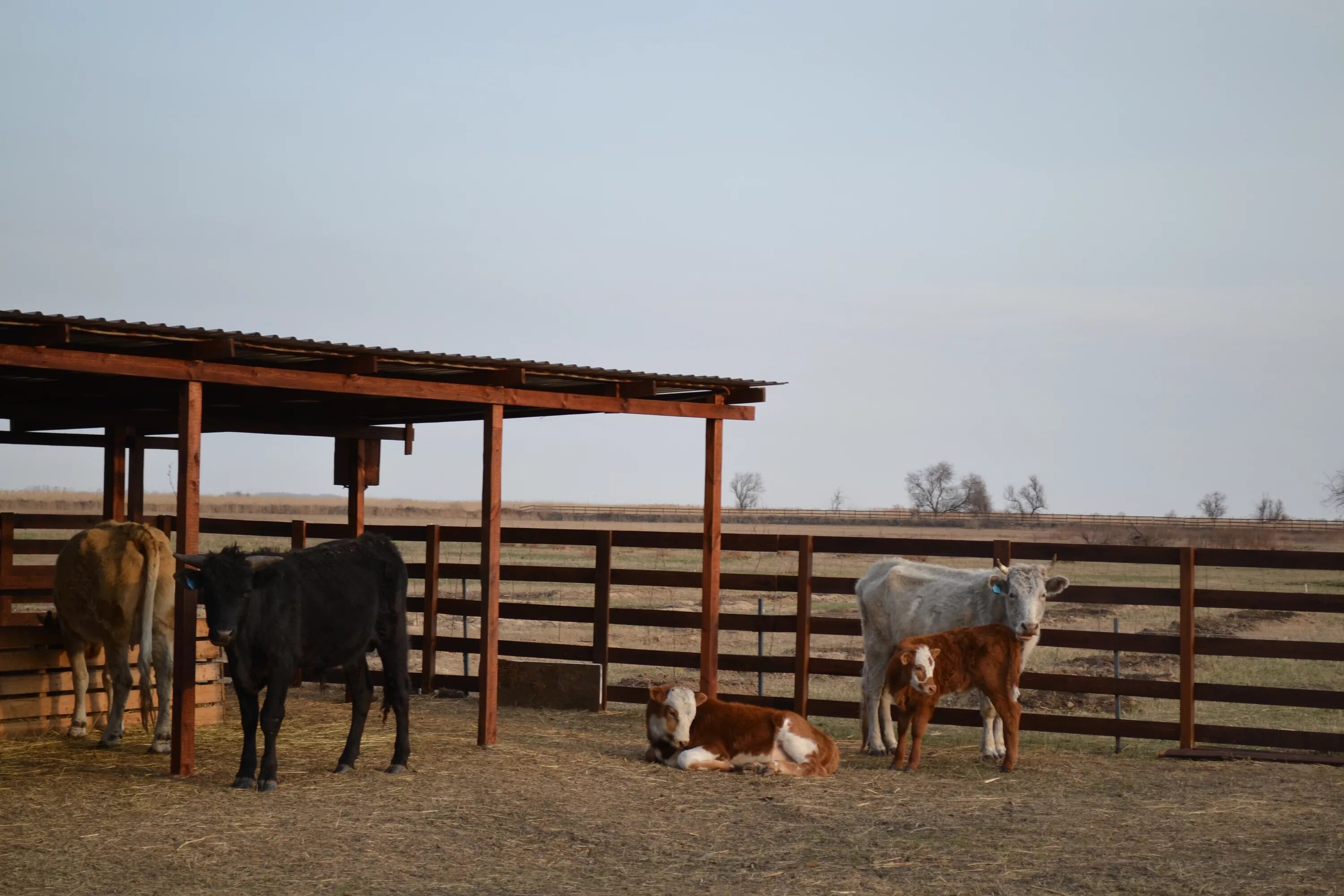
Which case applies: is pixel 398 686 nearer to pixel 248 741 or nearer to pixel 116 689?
pixel 248 741

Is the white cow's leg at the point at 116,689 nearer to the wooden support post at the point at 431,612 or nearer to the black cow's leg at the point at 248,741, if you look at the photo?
the black cow's leg at the point at 248,741

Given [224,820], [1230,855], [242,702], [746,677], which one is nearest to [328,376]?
[242,702]

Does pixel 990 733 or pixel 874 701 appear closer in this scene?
pixel 990 733

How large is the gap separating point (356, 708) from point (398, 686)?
344 millimetres

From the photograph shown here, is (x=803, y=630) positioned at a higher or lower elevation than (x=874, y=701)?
higher

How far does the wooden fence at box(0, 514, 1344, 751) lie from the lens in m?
10.3

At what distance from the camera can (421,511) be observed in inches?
3285

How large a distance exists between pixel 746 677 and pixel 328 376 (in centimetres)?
888

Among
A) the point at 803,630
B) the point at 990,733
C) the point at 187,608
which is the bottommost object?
the point at 990,733

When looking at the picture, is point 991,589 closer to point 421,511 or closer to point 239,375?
point 239,375

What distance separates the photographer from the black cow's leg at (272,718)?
839 centimetres

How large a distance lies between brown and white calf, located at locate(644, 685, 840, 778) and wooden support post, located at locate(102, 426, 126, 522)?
774cm

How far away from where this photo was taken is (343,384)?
9.34m

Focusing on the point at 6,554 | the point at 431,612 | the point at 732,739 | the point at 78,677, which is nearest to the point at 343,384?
the point at 78,677
